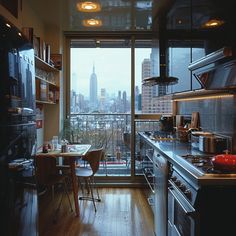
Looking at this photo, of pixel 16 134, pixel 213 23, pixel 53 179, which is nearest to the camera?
pixel 16 134

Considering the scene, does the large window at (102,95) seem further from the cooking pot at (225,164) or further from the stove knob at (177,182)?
the cooking pot at (225,164)

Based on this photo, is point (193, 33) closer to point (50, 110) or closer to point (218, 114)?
point (218, 114)

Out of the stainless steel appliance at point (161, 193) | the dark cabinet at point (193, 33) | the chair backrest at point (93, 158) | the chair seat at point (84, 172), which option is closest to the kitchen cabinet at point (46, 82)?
the chair backrest at point (93, 158)

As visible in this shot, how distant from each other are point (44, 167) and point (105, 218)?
3.20 ft

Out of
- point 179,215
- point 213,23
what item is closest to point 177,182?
point 179,215

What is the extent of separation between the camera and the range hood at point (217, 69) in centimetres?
169

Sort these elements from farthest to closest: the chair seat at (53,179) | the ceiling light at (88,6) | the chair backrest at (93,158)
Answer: the chair backrest at (93,158), the chair seat at (53,179), the ceiling light at (88,6)

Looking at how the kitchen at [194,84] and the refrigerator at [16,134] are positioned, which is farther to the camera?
the kitchen at [194,84]

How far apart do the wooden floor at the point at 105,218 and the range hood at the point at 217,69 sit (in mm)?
1771

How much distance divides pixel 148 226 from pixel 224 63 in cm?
213

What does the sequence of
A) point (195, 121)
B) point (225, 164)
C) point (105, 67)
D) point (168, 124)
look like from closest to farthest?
point (225, 164)
point (195, 121)
point (168, 124)
point (105, 67)

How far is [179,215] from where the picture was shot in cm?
190

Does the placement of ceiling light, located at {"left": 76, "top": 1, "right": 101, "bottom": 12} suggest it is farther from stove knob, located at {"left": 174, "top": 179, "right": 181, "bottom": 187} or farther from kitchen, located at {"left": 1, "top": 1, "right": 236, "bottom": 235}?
stove knob, located at {"left": 174, "top": 179, "right": 181, "bottom": 187}

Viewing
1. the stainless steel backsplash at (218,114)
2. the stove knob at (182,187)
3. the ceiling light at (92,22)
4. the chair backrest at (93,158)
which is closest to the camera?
the stove knob at (182,187)
